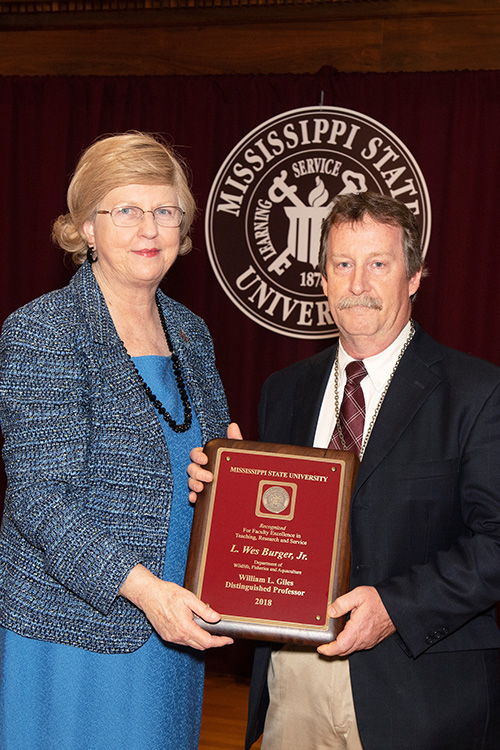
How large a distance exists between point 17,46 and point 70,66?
329 millimetres

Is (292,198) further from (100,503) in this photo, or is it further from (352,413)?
(100,503)

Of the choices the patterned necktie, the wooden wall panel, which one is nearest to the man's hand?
the patterned necktie

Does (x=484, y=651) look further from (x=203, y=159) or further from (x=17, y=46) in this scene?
(x=17, y=46)

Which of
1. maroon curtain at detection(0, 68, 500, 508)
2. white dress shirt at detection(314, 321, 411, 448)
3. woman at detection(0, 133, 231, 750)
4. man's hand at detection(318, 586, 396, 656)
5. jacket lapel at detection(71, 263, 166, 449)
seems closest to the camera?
man's hand at detection(318, 586, 396, 656)

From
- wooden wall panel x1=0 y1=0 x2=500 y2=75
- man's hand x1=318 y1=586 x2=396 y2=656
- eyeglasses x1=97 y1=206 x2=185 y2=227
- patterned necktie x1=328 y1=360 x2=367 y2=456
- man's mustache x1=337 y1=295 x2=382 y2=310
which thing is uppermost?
wooden wall panel x1=0 y1=0 x2=500 y2=75

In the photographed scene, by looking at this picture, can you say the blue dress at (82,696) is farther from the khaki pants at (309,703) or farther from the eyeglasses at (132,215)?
the eyeglasses at (132,215)

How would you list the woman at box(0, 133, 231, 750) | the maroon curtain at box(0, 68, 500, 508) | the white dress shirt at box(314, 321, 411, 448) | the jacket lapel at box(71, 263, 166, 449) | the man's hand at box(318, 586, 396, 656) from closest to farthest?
the man's hand at box(318, 586, 396, 656) → the woman at box(0, 133, 231, 750) → the jacket lapel at box(71, 263, 166, 449) → the white dress shirt at box(314, 321, 411, 448) → the maroon curtain at box(0, 68, 500, 508)

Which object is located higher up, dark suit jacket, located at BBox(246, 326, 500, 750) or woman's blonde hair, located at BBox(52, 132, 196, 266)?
woman's blonde hair, located at BBox(52, 132, 196, 266)

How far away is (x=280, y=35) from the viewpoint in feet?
13.7

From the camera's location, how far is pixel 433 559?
183 centimetres

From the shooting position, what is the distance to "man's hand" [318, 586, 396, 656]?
5.55 ft

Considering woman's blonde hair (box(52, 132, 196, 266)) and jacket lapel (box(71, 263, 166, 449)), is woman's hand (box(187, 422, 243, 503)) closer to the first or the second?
jacket lapel (box(71, 263, 166, 449))

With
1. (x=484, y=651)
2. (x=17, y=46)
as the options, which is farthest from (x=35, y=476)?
(x=17, y=46)

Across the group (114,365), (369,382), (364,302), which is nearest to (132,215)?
(114,365)
